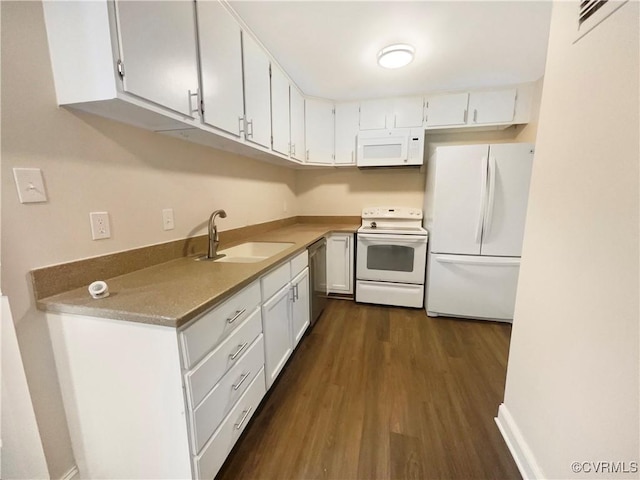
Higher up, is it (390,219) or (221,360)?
(390,219)

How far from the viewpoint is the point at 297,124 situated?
8.68ft

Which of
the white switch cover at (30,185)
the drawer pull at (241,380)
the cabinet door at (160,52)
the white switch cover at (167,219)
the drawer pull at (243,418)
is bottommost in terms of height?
the drawer pull at (243,418)

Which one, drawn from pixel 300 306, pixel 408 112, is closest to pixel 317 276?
pixel 300 306

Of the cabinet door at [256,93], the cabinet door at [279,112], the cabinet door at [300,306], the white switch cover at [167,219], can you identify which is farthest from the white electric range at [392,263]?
the white switch cover at [167,219]

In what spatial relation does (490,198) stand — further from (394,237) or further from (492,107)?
(492,107)

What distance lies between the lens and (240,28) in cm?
159

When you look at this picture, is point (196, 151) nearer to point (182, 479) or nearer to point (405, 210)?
point (182, 479)

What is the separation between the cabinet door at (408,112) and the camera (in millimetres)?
2840

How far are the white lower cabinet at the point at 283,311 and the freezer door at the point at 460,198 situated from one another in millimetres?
1411

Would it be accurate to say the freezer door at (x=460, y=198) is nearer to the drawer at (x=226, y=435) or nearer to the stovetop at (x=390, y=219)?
the stovetop at (x=390, y=219)

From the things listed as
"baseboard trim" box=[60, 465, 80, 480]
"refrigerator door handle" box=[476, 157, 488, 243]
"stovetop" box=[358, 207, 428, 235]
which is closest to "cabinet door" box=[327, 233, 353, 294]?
"stovetop" box=[358, 207, 428, 235]

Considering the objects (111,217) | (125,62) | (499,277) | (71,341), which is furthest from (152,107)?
(499,277)

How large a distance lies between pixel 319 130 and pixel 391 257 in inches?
65.1

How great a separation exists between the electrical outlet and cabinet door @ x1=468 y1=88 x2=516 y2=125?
318cm
